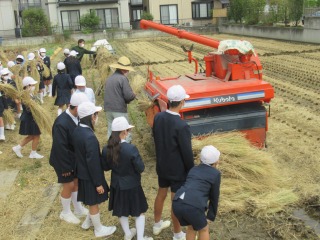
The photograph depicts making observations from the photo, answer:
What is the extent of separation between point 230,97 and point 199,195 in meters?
2.64

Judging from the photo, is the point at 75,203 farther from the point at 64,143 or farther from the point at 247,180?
the point at 247,180

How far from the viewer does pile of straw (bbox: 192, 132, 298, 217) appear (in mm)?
4867

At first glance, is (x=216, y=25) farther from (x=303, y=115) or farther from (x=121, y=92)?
(x=121, y=92)

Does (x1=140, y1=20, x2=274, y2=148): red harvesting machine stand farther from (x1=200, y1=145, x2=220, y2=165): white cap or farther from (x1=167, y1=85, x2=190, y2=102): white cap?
(x1=200, y1=145, x2=220, y2=165): white cap

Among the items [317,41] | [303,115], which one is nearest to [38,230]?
[303,115]

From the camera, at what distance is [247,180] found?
207 inches

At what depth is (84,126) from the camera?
4.11 m

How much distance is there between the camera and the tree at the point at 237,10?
32250mm

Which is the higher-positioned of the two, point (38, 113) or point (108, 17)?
point (108, 17)

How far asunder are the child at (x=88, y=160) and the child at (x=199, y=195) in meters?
0.98

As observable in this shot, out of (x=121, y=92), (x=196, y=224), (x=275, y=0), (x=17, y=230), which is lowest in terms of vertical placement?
(x=17, y=230)

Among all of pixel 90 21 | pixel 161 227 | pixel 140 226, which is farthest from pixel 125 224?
pixel 90 21

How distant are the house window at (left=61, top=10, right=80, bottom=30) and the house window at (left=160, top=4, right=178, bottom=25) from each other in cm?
833

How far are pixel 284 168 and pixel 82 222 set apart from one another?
3.18 m
